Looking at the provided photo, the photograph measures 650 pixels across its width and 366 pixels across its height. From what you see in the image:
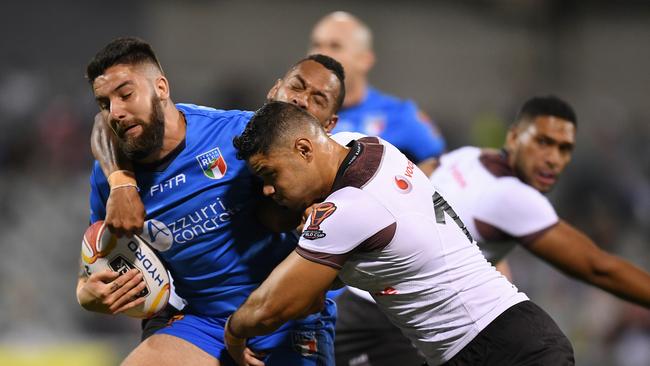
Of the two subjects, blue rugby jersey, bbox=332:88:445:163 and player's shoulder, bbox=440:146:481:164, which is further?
blue rugby jersey, bbox=332:88:445:163

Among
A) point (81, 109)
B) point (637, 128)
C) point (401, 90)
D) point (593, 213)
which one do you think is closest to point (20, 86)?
point (81, 109)

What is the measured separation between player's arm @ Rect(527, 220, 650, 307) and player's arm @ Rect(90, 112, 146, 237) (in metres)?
2.14

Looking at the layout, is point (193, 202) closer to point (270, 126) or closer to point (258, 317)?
point (270, 126)

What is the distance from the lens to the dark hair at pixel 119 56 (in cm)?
437

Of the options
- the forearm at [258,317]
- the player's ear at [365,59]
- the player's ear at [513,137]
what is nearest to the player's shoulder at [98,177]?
the forearm at [258,317]

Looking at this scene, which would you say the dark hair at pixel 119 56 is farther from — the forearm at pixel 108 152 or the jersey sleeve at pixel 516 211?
the jersey sleeve at pixel 516 211

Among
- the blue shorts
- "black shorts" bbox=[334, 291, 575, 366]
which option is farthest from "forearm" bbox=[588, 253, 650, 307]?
the blue shorts

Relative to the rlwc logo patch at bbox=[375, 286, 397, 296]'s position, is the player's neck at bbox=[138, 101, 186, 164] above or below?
above

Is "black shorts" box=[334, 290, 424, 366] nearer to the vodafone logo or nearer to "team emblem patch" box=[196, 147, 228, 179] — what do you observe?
"team emblem patch" box=[196, 147, 228, 179]

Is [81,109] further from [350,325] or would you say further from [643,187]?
[350,325]

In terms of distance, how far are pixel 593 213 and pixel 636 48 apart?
7335 millimetres

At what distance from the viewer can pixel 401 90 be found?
56.7ft

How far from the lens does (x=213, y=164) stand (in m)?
4.55

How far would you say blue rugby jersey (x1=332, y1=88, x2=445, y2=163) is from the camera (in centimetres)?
708
